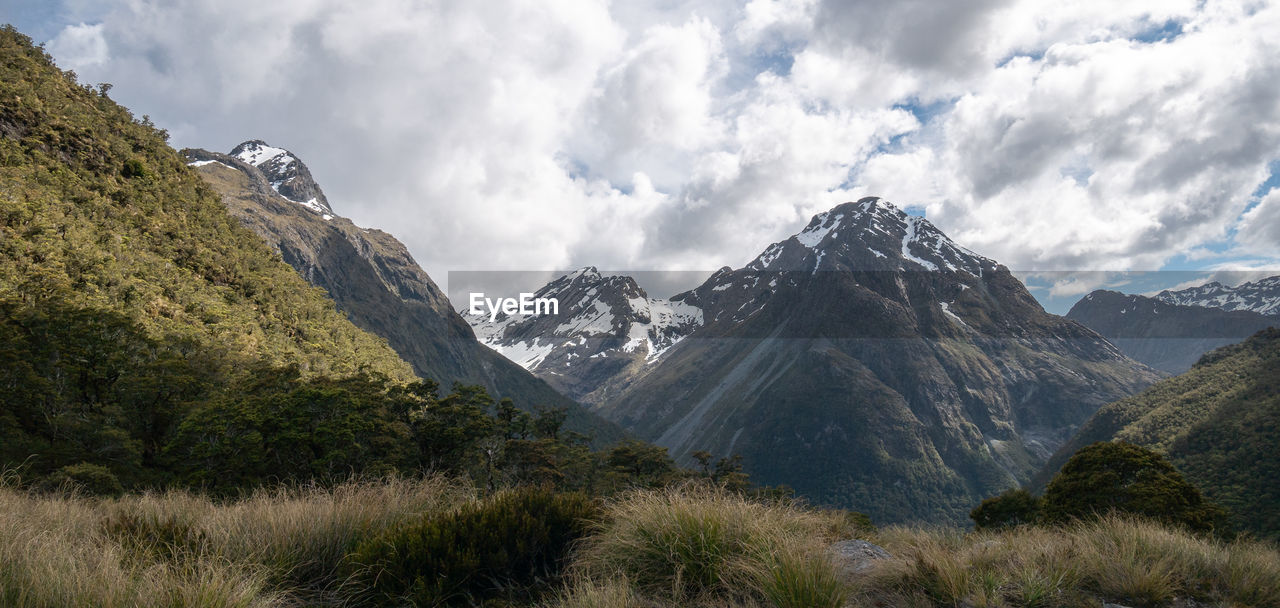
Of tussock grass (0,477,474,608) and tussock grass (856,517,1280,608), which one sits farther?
tussock grass (856,517,1280,608)

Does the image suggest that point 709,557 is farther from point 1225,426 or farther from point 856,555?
point 1225,426

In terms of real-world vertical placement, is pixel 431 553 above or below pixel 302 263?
below

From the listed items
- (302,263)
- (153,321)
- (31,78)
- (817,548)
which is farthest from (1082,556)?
(302,263)

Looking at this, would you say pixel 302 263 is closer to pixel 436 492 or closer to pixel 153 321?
pixel 153 321

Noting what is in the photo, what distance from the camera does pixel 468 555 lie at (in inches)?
229

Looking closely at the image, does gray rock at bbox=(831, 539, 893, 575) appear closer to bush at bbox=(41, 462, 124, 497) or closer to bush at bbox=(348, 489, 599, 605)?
bush at bbox=(348, 489, 599, 605)

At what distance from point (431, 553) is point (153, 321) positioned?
43496 mm

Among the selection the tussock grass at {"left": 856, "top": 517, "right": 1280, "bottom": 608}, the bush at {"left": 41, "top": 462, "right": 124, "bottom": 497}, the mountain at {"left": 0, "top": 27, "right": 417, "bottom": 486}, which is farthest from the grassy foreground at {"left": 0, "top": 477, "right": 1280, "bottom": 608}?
the bush at {"left": 41, "top": 462, "right": 124, "bottom": 497}

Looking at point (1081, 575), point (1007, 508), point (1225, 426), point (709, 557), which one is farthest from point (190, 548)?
point (1225, 426)

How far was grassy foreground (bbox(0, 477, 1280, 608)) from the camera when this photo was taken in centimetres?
534

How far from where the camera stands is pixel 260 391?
29.6 metres

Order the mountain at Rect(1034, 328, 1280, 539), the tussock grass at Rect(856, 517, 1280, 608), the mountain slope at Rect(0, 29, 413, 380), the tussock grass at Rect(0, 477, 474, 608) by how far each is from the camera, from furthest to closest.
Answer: the mountain at Rect(1034, 328, 1280, 539) → the mountain slope at Rect(0, 29, 413, 380) → the tussock grass at Rect(856, 517, 1280, 608) → the tussock grass at Rect(0, 477, 474, 608)

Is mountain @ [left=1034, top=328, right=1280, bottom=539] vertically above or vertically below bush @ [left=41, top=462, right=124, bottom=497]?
below

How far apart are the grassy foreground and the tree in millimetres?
25667
